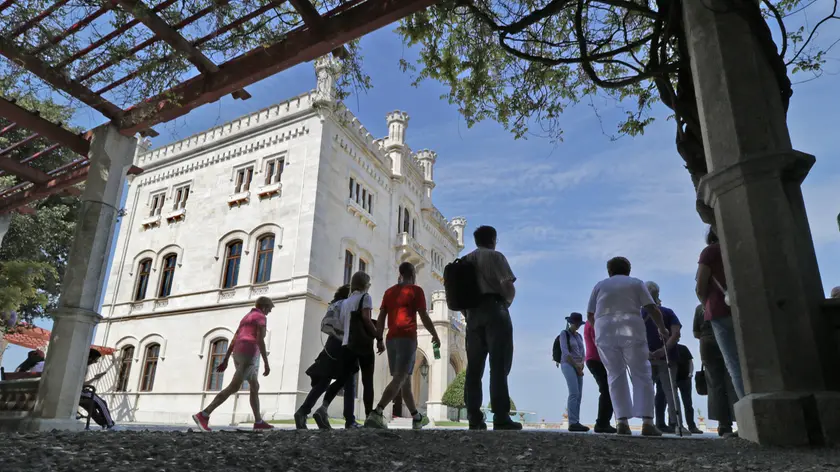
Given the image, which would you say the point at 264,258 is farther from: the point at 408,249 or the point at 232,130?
the point at 408,249

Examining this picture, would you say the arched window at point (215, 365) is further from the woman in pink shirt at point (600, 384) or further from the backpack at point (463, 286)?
the backpack at point (463, 286)

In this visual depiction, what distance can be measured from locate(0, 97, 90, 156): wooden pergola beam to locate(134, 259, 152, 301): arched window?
16.2m

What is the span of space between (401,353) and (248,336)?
2.15 meters

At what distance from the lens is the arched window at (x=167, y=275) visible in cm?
2158

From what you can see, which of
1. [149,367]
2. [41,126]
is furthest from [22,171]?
[149,367]

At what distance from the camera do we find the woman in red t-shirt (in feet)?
14.2

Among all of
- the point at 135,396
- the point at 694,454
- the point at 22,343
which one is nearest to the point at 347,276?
Result: the point at 135,396

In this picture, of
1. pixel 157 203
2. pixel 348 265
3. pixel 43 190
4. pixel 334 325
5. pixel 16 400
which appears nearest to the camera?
pixel 334 325

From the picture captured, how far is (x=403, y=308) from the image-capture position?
5.27 meters

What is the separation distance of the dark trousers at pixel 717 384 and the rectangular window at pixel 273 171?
17.8 metres

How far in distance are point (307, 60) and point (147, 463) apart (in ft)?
16.8

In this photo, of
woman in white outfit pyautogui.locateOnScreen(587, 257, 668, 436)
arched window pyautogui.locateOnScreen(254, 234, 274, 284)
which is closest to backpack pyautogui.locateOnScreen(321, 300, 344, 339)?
woman in white outfit pyautogui.locateOnScreen(587, 257, 668, 436)

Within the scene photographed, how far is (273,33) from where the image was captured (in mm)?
6191

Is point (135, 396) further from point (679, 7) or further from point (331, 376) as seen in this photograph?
point (679, 7)
